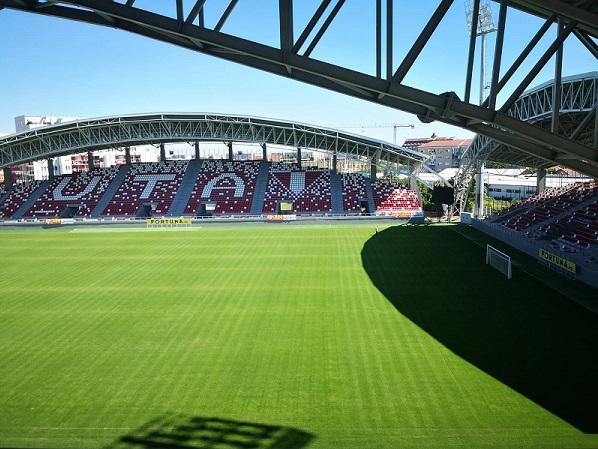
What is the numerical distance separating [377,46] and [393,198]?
1575 inches

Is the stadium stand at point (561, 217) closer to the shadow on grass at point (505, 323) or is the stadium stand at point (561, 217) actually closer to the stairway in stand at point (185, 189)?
the shadow on grass at point (505, 323)

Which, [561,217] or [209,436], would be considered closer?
[209,436]

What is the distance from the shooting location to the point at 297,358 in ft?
35.7

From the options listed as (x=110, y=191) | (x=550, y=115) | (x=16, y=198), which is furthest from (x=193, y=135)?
(x=550, y=115)

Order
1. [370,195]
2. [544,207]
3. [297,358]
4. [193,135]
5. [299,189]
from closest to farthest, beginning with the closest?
1. [297,358]
2. [544,207]
3. [193,135]
4. [370,195]
5. [299,189]

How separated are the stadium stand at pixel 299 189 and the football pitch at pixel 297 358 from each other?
2500 centimetres

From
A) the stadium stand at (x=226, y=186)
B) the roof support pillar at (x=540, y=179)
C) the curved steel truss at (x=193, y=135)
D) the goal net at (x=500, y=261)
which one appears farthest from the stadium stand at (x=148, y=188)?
the roof support pillar at (x=540, y=179)

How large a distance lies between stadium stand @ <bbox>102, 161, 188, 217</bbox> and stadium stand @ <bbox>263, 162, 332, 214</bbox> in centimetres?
1119

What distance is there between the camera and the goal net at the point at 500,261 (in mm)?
18359

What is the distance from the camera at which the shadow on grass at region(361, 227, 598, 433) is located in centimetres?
913

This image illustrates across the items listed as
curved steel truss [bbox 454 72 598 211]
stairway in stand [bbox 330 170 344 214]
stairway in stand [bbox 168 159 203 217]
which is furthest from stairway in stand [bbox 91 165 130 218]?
curved steel truss [bbox 454 72 598 211]

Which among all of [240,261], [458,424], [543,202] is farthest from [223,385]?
[543,202]

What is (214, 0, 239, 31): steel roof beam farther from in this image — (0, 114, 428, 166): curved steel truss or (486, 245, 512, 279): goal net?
(0, 114, 428, 166): curved steel truss

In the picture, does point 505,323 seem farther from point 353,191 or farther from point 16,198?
point 16,198
